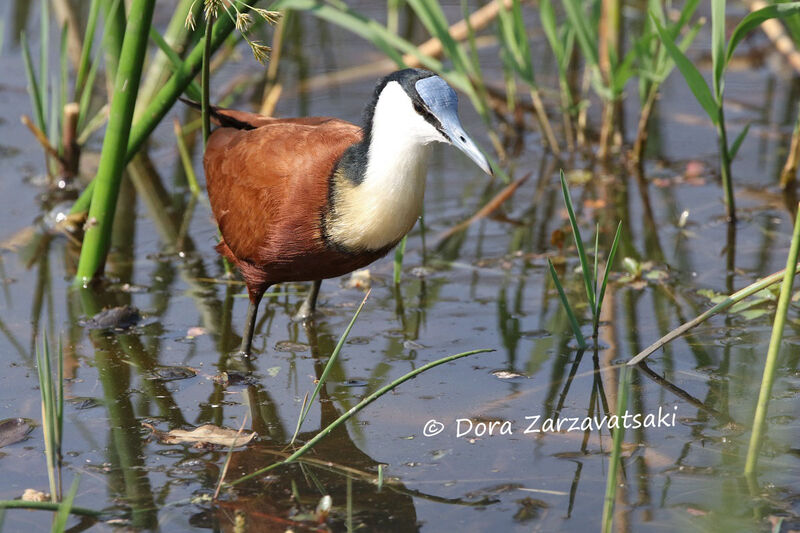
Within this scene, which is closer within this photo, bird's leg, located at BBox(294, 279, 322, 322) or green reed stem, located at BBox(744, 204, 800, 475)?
green reed stem, located at BBox(744, 204, 800, 475)

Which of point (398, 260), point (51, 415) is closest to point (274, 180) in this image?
point (398, 260)

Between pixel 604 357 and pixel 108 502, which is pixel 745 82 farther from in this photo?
pixel 108 502

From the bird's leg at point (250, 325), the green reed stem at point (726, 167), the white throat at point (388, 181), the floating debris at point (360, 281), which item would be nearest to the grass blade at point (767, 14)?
the green reed stem at point (726, 167)

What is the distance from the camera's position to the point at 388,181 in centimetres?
342

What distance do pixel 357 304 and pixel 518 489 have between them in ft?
5.66

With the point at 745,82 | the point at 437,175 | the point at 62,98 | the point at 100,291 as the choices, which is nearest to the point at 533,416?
the point at 100,291

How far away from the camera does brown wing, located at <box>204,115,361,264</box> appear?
3590 mm

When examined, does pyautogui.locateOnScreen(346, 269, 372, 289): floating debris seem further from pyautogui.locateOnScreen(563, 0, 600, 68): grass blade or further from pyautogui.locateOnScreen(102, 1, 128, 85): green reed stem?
pyautogui.locateOnScreen(563, 0, 600, 68): grass blade

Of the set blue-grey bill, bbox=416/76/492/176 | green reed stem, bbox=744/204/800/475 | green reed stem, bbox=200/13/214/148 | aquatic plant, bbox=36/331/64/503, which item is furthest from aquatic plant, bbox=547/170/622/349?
aquatic plant, bbox=36/331/64/503

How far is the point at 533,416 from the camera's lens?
3.43 m

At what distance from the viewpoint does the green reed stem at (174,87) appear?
12.8 feet

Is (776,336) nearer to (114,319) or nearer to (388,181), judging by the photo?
(388,181)

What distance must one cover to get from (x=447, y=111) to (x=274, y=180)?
770mm

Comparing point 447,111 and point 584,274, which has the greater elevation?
point 447,111
